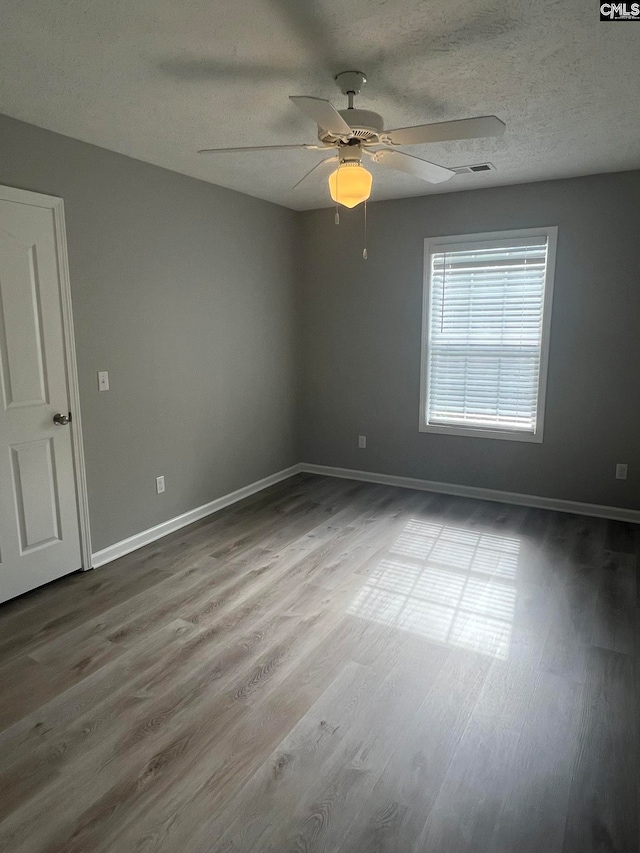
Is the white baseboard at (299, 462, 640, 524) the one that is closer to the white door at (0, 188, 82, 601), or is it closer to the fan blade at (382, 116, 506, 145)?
the white door at (0, 188, 82, 601)

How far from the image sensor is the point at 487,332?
176 inches

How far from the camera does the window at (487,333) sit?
13.9ft

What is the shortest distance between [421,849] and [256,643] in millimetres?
1197

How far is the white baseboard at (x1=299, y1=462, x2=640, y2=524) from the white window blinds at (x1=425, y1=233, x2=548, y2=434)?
0.57m

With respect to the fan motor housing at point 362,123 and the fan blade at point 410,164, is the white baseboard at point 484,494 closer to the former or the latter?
the fan blade at point 410,164

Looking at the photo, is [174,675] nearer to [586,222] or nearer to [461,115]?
[461,115]

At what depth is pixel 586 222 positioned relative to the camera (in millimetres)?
3961

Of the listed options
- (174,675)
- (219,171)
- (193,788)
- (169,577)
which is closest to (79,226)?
(219,171)

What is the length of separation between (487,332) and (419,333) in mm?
589

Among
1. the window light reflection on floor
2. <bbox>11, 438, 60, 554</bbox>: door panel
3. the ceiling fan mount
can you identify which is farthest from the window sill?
<bbox>11, 438, 60, 554</bbox>: door panel

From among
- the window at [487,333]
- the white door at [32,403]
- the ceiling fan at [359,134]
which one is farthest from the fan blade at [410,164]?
the white door at [32,403]

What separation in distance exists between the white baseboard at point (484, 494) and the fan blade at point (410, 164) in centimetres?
275

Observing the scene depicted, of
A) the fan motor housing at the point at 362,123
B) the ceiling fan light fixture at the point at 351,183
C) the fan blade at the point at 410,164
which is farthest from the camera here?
the fan blade at the point at 410,164

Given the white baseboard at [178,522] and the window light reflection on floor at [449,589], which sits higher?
the white baseboard at [178,522]
